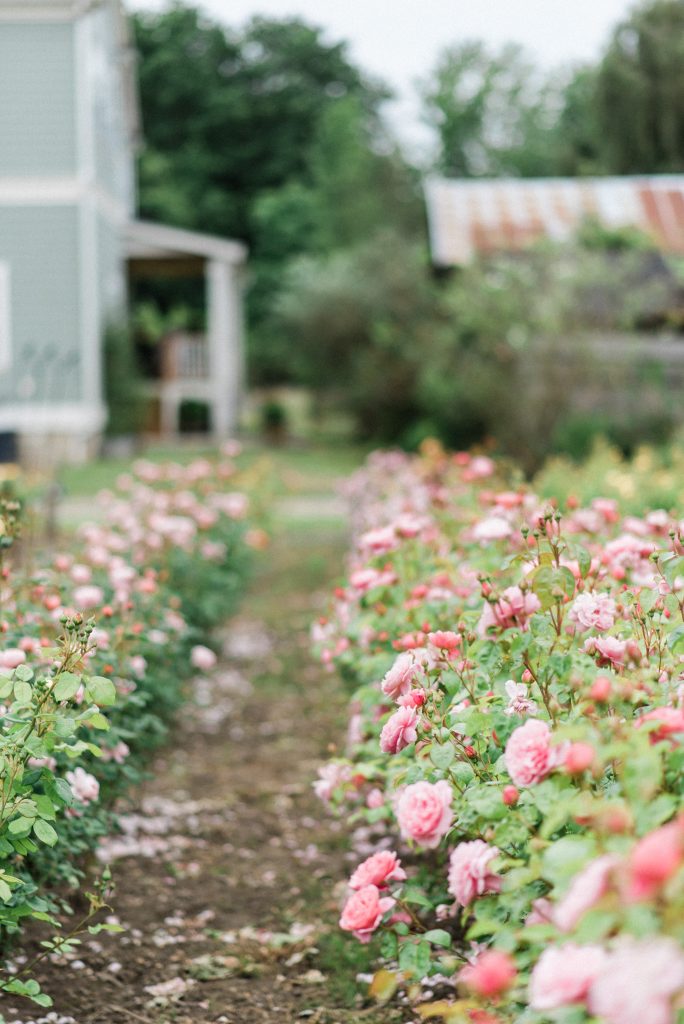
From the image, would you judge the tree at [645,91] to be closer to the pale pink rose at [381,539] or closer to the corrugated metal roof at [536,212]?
the corrugated metal roof at [536,212]

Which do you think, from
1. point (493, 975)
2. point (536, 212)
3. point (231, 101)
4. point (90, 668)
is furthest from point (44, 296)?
point (231, 101)

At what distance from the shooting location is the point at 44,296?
15945 mm

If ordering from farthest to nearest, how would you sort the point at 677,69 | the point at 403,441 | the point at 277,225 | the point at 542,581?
the point at 277,225
the point at 677,69
the point at 403,441
the point at 542,581

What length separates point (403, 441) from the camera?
17422 mm

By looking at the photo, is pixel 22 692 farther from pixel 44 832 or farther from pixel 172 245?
pixel 172 245

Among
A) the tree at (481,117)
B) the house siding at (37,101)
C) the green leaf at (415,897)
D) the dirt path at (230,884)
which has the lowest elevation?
the dirt path at (230,884)

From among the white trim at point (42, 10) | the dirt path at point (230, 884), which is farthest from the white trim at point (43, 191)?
the dirt path at point (230, 884)

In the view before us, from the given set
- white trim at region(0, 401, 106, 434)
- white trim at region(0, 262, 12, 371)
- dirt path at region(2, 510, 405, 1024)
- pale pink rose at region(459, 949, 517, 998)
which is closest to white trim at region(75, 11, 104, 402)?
white trim at region(0, 401, 106, 434)

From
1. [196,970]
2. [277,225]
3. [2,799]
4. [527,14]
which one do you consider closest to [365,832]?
Answer: [196,970]

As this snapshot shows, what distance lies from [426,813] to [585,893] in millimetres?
637

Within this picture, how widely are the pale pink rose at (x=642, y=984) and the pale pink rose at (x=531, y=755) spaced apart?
0.55 meters

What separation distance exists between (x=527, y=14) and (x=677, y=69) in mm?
13445

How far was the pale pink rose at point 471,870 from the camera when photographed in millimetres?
1982

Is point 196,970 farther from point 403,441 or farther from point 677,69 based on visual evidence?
point 677,69
